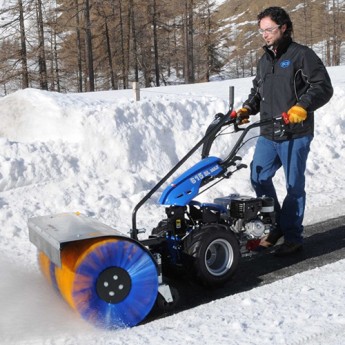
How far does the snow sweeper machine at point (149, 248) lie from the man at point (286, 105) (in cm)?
29

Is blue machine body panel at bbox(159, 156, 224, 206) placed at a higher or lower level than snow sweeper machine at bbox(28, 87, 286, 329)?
higher

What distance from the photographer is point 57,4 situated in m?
26.7

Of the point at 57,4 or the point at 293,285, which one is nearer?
the point at 293,285

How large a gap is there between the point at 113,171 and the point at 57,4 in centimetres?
2189

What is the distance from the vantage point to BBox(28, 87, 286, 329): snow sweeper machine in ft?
10.9

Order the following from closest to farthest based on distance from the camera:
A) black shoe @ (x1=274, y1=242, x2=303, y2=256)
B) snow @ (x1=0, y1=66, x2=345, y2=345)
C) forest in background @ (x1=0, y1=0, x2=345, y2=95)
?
snow @ (x1=0, y1=66, x2=345, y2=345)
black shoe @ (x1=274, y1=242, x2=303, y2=256)
forest in background @ (x1=0, y1=0, x2=345, y2=95)

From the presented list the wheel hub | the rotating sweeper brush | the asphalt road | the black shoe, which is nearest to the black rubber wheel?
the wheel hub

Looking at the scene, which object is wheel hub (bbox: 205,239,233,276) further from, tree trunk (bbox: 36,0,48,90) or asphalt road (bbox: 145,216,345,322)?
tree trunk (bbox: 36,0,48,90)

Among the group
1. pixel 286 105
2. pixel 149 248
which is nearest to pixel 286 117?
pixel 286 105

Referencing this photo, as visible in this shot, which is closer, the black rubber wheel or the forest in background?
the black rubber wheel

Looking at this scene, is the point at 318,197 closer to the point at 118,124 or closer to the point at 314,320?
the point at 118,124

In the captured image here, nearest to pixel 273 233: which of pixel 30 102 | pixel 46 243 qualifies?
pixel 46 243

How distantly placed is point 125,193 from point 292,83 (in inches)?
120

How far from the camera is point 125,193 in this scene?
6.86m
